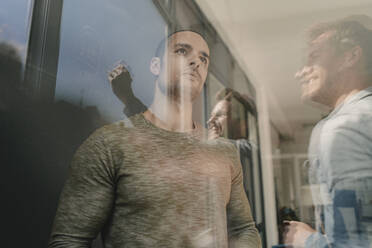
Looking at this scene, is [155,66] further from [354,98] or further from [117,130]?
[354,98]

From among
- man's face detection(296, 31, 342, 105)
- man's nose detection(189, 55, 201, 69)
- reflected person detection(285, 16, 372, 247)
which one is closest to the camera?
reflected person detection(285, 16, 372, 247)

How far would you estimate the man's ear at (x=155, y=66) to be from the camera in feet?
3.47

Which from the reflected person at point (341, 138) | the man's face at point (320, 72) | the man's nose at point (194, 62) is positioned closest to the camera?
the reflected person at point (341, 138)

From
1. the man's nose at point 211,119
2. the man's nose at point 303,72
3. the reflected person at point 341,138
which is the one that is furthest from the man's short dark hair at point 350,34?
the man's nose at point 211,119

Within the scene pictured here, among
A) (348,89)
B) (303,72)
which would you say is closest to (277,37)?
(303,72)

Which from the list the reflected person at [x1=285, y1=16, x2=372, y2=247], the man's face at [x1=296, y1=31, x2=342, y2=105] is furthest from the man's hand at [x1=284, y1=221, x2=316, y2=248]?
the man's face at [x1=296, y1=31, x2=342, y2=105]

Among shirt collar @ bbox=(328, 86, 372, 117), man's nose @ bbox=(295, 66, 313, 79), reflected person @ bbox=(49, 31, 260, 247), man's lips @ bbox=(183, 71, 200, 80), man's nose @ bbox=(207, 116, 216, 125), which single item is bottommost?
reflected person @ bbox=(49, 31, 260, 247)

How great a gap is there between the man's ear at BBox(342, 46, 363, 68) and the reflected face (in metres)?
0.39

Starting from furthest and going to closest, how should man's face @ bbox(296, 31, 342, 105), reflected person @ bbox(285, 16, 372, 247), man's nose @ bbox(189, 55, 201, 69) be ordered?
man's nose @ bbox(189, 55, 201, 69), man's face @ bbox(296, 31, 342, 105), reflected person @ bbox(285, 16, 372, 247)

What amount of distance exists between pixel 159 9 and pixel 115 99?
38cm

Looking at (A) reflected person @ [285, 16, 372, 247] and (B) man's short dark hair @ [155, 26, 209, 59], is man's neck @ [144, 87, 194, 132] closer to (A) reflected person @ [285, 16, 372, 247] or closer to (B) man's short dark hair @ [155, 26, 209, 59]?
(B) man's short dark hair @ [155, 26, 209, 59]

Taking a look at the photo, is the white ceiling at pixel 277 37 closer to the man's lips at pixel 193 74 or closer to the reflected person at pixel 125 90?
the man's lips at pixel 193 74

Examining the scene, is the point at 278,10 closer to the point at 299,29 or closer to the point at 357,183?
the point at 299,29

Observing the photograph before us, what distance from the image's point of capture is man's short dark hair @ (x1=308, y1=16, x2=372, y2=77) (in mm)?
955
